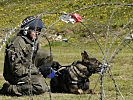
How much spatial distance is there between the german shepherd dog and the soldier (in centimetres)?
26

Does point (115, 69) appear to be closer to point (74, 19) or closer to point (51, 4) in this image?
point (74, 19)

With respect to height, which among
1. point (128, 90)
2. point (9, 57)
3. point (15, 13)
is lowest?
point (128, 90)

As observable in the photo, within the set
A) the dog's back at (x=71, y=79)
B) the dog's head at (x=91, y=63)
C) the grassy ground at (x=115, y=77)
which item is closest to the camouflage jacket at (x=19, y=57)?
the grassy ground at (x=115, y=77)

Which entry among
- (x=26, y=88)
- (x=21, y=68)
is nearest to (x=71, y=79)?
(x=26, y=88)

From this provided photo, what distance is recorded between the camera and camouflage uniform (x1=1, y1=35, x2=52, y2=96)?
8.79 m

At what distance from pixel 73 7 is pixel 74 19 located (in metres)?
31.6

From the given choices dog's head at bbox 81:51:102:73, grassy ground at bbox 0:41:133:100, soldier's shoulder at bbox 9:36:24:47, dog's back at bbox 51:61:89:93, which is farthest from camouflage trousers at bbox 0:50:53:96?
dog's head at bbox 81:51:102:73

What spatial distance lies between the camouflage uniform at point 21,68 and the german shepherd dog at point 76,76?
10.4 inches

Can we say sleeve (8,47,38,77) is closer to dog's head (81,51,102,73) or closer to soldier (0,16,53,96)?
soldier (0,16,53,96)

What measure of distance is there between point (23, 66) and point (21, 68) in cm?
4

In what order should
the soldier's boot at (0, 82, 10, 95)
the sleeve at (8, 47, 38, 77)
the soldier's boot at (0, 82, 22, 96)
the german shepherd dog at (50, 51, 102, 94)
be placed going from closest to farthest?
1. the sleeve at (8, 47, 38, 77)
2. the german shepherd dog at (50, 51, 102, 94)
3. the soldier's boot at (0, 82, 22, 96)
4. the soldier's boot at (0, 82, 10, 95)

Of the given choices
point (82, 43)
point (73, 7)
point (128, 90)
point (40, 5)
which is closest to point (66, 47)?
point (82, 43)

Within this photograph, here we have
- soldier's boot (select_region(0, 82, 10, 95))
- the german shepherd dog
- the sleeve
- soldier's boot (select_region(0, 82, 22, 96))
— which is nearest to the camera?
the sleeve

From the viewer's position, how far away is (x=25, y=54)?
8.87 metres
